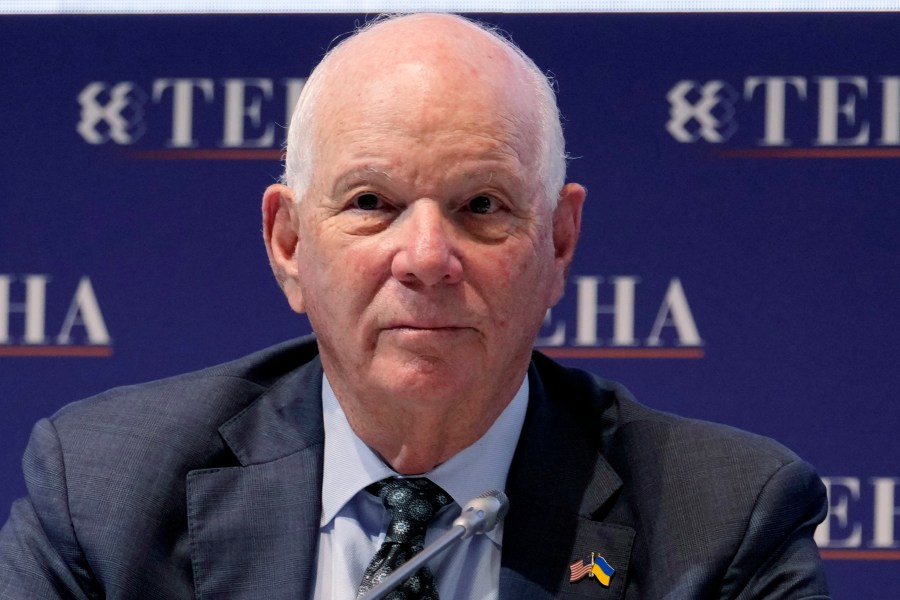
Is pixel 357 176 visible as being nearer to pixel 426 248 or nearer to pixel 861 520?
pixel 426 248

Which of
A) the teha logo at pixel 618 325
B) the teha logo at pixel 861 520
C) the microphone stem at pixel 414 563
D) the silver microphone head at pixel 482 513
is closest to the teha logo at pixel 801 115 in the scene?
the teha logo at pixel 618 325

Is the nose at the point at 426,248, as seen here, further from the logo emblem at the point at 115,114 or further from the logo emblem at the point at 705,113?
the logo emblem at the point at 115,114

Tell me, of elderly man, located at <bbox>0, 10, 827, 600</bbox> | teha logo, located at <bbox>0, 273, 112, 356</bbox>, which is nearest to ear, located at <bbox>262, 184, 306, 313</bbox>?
elderly man, located at <bbox>0, 10, 827, 600</bbox>

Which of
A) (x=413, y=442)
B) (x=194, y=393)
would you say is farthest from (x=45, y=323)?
(x=413, y=442)

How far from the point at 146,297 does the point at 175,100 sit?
51 cm

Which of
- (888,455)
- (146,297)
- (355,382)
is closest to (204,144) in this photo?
(146,297)

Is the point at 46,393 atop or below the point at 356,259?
below

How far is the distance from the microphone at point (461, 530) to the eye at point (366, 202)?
1.89 feet

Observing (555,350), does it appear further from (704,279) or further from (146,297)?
(146,297)

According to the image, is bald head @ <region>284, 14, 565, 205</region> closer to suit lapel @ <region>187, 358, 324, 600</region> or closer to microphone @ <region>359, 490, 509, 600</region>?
suit lapel @ <region>187, 358, 324, 600</region>

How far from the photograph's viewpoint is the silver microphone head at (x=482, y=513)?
221 cm

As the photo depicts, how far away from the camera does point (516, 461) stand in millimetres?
2785

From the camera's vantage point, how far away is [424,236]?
2.45 m

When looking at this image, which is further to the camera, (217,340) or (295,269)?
(217,340)
